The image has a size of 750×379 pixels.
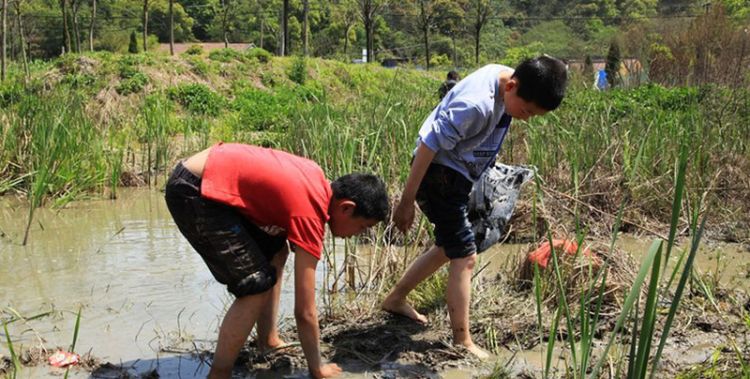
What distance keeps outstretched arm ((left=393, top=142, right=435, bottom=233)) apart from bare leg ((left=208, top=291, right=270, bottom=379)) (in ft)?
2.14

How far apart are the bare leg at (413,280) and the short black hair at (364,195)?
2.20 feet

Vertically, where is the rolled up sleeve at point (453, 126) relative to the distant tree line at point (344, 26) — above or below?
below

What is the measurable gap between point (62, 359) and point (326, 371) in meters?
1.07

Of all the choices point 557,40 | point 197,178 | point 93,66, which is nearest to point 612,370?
point 197,178

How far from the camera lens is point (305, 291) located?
2664mm

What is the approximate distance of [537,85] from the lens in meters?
2.87

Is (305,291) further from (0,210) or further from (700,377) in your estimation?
(0,210)

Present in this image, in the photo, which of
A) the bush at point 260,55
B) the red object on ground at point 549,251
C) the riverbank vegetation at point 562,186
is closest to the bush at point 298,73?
the bush at point 260,55

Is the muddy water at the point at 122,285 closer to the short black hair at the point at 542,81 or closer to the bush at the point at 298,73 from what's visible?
the short black hair at the point at 542,81

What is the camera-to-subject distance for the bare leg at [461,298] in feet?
10.4

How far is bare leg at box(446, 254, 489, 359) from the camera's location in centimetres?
318

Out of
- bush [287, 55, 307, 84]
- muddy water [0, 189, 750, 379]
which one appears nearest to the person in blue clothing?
muddy water [0, 189, 750, 379]

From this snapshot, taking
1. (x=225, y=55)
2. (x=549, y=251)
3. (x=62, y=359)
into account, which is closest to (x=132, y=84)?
(x=225, y=55)

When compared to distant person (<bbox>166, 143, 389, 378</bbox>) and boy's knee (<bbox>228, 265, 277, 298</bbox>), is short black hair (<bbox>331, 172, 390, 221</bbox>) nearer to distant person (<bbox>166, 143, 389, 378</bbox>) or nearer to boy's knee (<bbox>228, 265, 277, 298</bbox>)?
distant person (<bbox>166, 143, 389, 378</bbox>)
